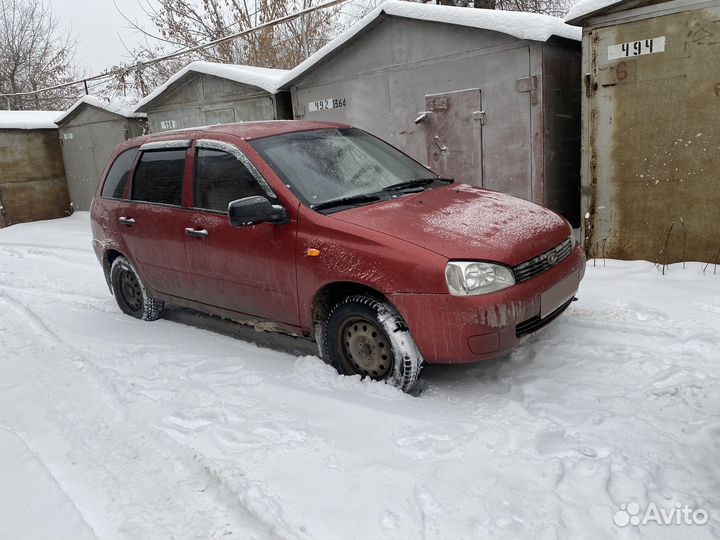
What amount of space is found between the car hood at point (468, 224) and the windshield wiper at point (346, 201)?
0.36 feet

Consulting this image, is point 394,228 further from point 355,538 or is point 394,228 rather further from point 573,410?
point 355,538

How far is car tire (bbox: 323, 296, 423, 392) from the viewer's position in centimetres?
341

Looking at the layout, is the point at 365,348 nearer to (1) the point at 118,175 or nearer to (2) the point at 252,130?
(2) the point at 252,130

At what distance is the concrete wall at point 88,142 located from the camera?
12.0m

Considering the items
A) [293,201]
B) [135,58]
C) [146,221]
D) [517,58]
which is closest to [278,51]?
[135,58]

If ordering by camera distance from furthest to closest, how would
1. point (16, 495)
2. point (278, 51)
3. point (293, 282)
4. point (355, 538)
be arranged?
point (278, 51) < point (293, 282) < point (16, 495) < point (355, 538)

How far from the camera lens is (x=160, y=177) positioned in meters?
4.92

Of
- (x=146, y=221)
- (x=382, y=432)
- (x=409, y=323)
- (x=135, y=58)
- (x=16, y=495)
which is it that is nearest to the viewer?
(x=16, y=495)

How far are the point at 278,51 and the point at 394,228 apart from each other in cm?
1481

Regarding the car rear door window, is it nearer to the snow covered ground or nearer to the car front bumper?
the snow covered ground

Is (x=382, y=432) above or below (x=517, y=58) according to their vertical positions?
below

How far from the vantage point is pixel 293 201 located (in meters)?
→ 3.82

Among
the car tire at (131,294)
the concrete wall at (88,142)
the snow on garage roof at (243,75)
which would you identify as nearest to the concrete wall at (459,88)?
the snow on garage roof at (243,75)

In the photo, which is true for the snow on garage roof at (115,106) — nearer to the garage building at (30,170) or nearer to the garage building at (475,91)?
the garage building at (30,170)
